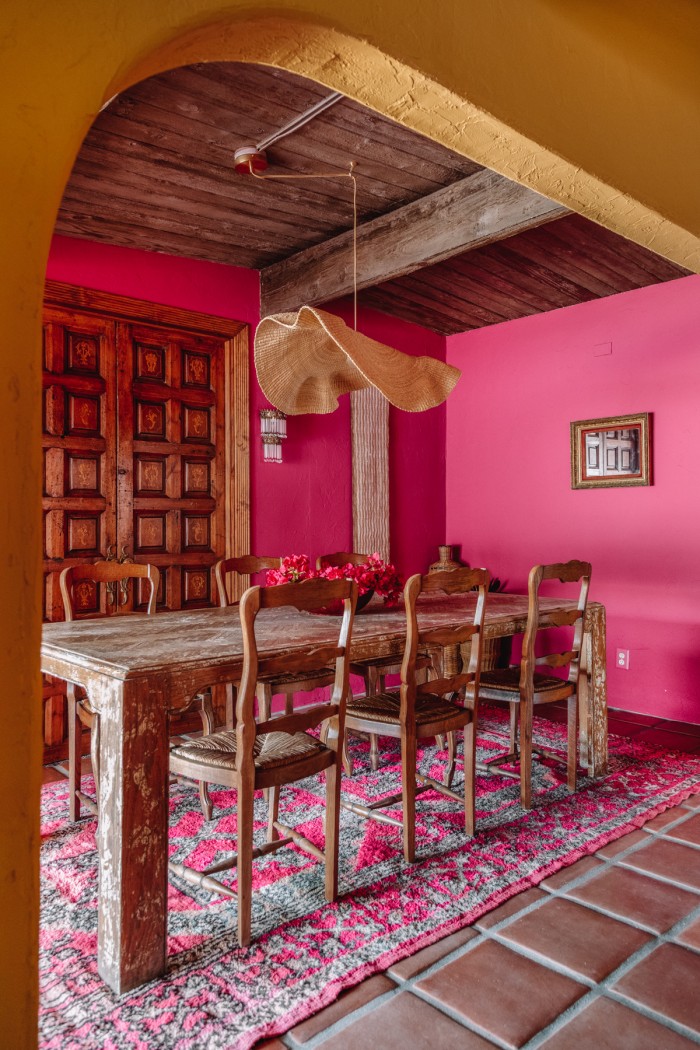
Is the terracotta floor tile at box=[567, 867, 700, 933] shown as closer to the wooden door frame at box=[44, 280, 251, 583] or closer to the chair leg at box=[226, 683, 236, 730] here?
the chair leg at box=[226, 683, 236, 730]

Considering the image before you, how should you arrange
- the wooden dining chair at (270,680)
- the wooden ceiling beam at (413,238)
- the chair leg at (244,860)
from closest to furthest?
the chair leg at (244,860)
the wooden dining chair at (270,680)
the wooden ceiling beam at (413,238)

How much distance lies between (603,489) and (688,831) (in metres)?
2.52

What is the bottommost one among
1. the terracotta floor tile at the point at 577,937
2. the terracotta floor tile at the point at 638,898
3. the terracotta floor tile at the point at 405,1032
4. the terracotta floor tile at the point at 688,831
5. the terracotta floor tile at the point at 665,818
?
the terracotta floor tile at the point at 665,818

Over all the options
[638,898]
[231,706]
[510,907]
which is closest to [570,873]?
[638,898]

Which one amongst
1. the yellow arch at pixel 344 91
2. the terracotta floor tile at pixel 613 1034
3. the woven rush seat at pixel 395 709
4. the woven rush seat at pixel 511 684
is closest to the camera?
the yellow arch at pixel 344 91

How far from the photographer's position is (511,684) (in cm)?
307

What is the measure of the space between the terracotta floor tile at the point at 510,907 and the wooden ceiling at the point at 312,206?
8.85 ft

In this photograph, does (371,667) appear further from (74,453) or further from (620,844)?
(74,453)

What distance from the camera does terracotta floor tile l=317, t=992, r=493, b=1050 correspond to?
1.59m

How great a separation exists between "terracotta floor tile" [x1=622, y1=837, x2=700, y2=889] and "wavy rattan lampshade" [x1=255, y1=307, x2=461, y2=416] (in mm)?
1838

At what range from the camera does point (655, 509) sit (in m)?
4.48

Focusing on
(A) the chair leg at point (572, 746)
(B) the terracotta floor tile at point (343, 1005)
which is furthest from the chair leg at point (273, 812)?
(A) the chair leg at point (572, 746)

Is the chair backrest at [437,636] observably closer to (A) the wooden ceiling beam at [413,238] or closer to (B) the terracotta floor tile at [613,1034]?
(B) the terracotta floor tile at [613,1034]

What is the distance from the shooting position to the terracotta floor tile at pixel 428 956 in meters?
1.85
